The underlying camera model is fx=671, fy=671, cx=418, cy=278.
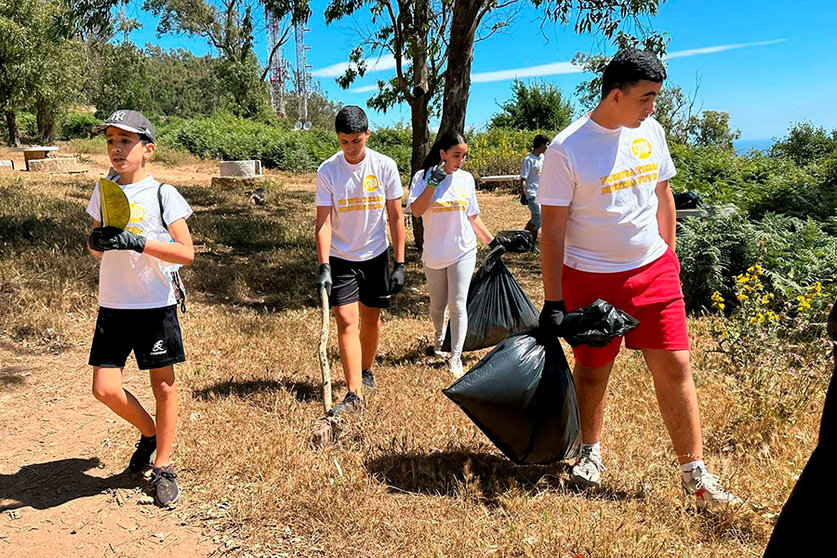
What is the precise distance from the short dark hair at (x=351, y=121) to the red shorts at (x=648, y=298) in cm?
154

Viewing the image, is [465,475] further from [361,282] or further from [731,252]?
[731,252]

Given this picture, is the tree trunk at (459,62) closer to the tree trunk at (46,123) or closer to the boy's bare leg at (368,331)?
the boy's bare leg at (368,331)

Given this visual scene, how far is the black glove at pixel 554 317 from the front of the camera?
2912 mm

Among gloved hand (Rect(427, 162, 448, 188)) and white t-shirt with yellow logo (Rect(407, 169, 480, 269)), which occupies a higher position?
gloved hand (Rect(427, 162, 448, 188))

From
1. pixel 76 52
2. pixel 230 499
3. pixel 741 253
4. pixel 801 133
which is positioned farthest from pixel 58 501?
pixel 801 133

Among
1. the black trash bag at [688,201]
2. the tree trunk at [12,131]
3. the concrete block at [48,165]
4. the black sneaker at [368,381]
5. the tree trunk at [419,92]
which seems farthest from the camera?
the tree trunk at [12,131]

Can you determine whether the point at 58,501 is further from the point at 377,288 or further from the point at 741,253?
the point at 741,253

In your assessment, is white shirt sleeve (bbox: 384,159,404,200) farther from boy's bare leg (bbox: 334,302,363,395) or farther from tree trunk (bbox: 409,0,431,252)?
tree trunk (bbox: 409,0,431,252)

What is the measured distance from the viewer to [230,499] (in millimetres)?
3158

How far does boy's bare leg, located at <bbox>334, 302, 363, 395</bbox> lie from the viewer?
3871mm

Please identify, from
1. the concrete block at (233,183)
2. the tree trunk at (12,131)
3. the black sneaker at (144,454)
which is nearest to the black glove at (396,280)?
the black sneaker at (144,454)

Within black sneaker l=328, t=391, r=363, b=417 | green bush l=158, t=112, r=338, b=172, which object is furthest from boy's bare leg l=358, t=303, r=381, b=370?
green bush l=158, t=112, r=338, b=172

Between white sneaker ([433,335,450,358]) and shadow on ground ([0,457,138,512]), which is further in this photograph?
white sneaker ([433,335,450,358])

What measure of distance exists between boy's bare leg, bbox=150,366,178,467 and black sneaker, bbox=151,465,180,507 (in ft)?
0.12
